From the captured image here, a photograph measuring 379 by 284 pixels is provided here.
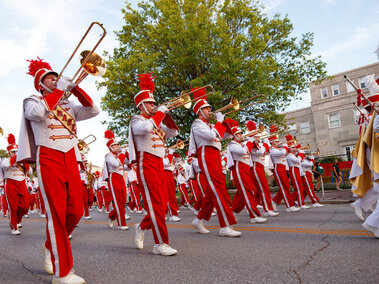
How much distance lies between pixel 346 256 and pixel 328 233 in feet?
5.32

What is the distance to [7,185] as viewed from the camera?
8781 mm

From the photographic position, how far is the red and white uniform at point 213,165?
5902 mm

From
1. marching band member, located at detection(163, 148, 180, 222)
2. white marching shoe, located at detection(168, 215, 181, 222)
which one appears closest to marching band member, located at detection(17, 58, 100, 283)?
marching band member, located at detection(163, 148, 180, 222)

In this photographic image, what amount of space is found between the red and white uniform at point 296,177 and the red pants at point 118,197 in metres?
5.01

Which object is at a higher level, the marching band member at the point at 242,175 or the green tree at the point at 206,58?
the green tree at the point at 206,58

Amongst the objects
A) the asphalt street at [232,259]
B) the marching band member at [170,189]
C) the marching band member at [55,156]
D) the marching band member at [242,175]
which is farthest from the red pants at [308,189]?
the marching band member at [55,156]

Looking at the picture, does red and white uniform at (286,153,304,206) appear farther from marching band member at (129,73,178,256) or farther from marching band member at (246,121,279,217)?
marching band member at (129,73,178,256)

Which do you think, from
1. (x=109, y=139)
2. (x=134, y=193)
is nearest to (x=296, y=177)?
(x=109, y=139)

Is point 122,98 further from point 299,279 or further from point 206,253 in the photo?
point 299,279

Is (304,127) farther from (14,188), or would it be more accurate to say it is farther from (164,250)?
(164,250)

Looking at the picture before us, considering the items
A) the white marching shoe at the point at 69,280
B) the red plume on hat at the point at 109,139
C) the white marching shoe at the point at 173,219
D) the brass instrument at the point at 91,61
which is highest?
the brass instrument at the point at 91,61

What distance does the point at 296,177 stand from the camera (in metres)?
10.2

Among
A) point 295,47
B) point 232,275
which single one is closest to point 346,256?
point 232,275

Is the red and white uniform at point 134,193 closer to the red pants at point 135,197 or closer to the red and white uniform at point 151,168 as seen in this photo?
the red pants at point 135,197
